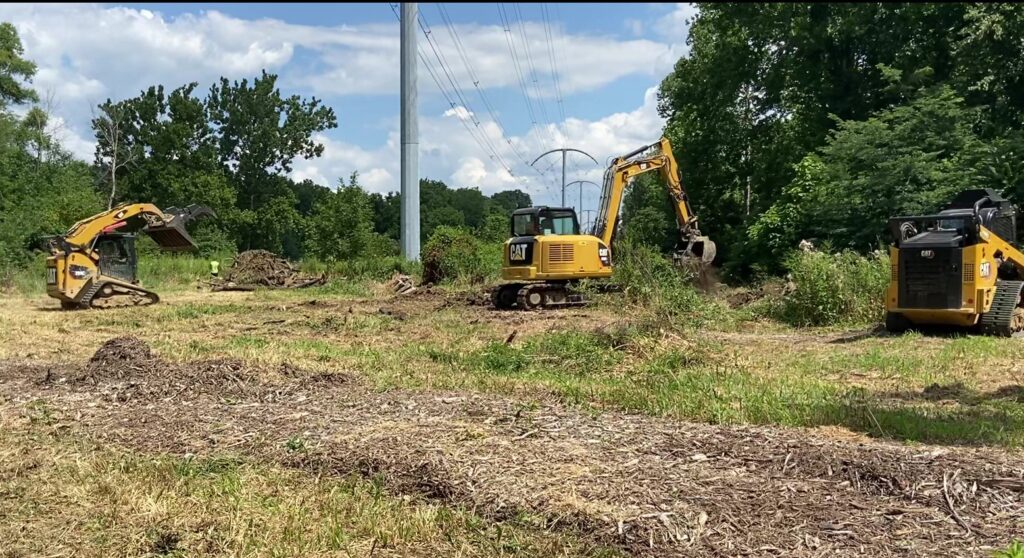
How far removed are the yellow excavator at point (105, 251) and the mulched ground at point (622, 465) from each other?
41.0ft

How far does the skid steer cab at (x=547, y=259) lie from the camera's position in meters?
18.2

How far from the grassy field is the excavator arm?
368 centimetres

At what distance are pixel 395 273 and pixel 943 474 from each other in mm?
27641

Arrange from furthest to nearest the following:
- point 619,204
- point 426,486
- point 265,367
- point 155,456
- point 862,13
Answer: point 862,13, point 619,204, point 265,367, point 155,456, point 426,486

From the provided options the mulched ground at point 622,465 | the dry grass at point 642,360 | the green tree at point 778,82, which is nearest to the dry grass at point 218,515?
the mulched ground at point 622,465

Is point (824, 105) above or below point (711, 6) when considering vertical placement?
below

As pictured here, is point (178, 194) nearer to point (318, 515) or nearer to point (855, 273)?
point (855, 273)

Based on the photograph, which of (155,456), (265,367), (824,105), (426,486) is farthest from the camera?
(824,105)

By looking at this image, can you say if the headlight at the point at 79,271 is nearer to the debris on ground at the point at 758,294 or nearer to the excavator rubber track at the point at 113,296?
the excavator rubber track at the point at 113,296

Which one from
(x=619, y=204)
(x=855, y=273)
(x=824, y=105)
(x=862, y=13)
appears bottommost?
(x=855, y=273)

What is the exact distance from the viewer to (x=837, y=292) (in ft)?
48.0

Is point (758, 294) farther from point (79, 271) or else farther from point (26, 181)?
point (26, 181)

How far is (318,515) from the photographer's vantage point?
4.36 m

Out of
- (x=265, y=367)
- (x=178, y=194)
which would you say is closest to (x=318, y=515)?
(x=265, y=367)
